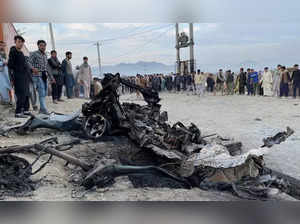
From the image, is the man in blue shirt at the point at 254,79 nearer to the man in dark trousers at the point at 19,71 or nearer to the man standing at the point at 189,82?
the man standing at the point at 189,82

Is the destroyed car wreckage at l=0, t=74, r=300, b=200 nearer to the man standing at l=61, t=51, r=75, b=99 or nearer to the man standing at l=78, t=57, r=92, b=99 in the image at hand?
the man standing at l=61, t=51, r=75, b=99

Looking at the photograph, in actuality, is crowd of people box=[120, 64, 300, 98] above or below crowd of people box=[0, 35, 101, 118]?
below

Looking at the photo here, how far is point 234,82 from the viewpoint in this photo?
43.4 ft

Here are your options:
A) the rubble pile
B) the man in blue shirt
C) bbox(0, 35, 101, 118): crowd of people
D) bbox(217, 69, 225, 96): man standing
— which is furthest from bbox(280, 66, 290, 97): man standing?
the rubble pile

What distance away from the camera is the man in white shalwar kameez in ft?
37.8

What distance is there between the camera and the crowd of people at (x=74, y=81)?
177 inches

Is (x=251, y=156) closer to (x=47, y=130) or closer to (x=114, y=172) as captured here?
(x=114, y=172)

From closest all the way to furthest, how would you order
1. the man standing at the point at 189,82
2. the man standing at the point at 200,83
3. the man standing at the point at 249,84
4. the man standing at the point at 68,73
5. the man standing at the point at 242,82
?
the man standing at the point at 68,73, the man standing at the point at 249,84, the man standing at the point at 242,82, the man standing at the point at 200,83, the man standing at the point at 189,82

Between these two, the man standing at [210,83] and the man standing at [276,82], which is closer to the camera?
the man standing at [276,82]

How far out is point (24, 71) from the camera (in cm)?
442

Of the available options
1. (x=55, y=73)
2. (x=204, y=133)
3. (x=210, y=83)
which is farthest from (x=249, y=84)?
(x=55, y=73)

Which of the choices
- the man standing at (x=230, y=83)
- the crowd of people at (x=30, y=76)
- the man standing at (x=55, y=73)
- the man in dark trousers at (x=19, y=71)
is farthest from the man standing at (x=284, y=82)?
the man in dark trousers at (x=19, y=71)

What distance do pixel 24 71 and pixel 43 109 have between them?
917mm

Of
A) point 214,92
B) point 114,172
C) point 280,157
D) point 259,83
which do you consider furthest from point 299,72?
Result: point 114,172
